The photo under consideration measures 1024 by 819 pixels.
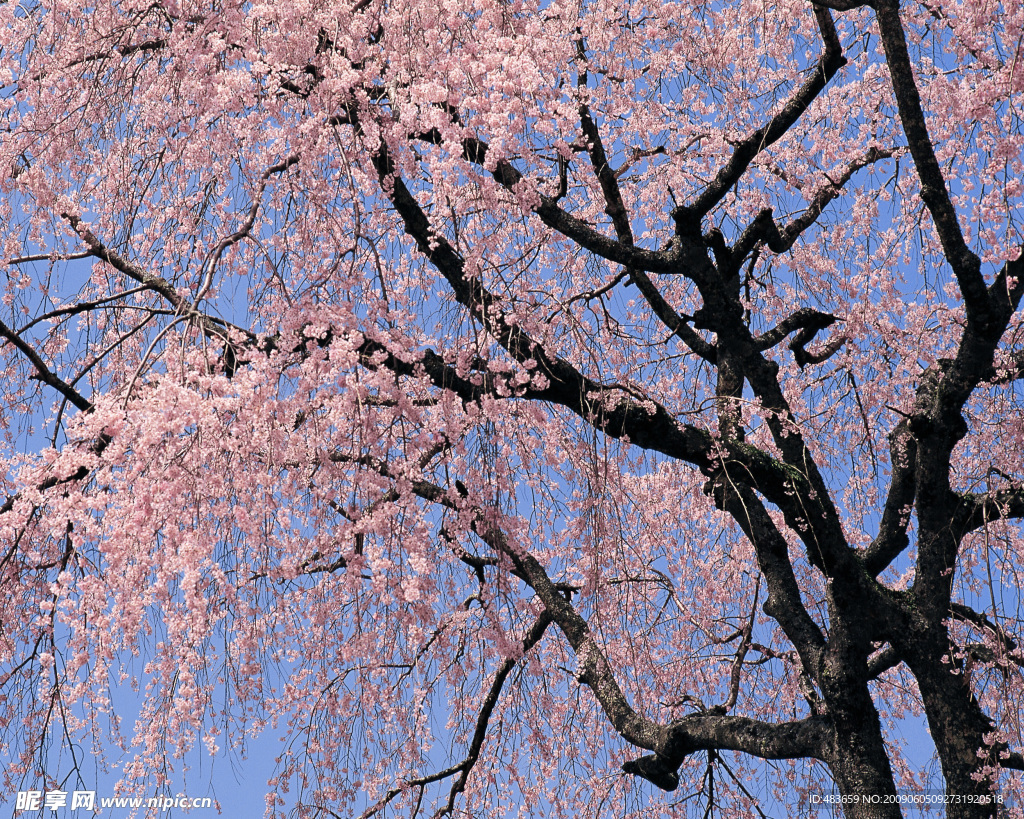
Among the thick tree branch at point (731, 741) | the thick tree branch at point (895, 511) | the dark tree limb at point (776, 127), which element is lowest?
Answer: the thick tree branch at point (731, 741)

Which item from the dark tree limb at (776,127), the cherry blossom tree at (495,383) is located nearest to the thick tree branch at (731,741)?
the cherry blossom tree at (495,383)

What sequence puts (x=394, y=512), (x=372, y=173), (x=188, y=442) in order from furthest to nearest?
(x=372, y=173) → (x=394, y=512) → (x=188, y=442)

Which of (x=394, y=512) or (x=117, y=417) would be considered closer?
(x=117, y=417)

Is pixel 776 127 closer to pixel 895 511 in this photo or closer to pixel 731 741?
pixel 895 511

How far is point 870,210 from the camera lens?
6613mm

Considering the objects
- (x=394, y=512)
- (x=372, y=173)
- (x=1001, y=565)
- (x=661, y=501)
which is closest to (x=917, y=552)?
(x=1001, y=565)

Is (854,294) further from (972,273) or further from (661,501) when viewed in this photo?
(661,501)

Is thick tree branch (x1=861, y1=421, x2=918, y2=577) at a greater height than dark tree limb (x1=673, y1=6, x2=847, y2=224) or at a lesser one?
lesser

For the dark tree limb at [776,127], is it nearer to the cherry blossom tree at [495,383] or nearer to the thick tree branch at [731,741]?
the cherry blossom tree at [495,383]

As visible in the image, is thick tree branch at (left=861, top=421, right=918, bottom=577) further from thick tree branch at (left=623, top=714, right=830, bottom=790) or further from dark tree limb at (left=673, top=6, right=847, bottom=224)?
dark tree limb at (left=673, top=6, right=847, bottom=224)

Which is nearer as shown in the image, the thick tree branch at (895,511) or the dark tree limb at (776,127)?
the dark tree limb at (776,127)

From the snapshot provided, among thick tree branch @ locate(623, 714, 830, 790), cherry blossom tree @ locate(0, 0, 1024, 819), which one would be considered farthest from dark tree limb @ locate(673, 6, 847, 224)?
thick tree branch @ locate(623, 714, 830, 790)

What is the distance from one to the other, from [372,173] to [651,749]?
3.16 m

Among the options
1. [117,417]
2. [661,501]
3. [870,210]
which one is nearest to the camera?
[117,417]
